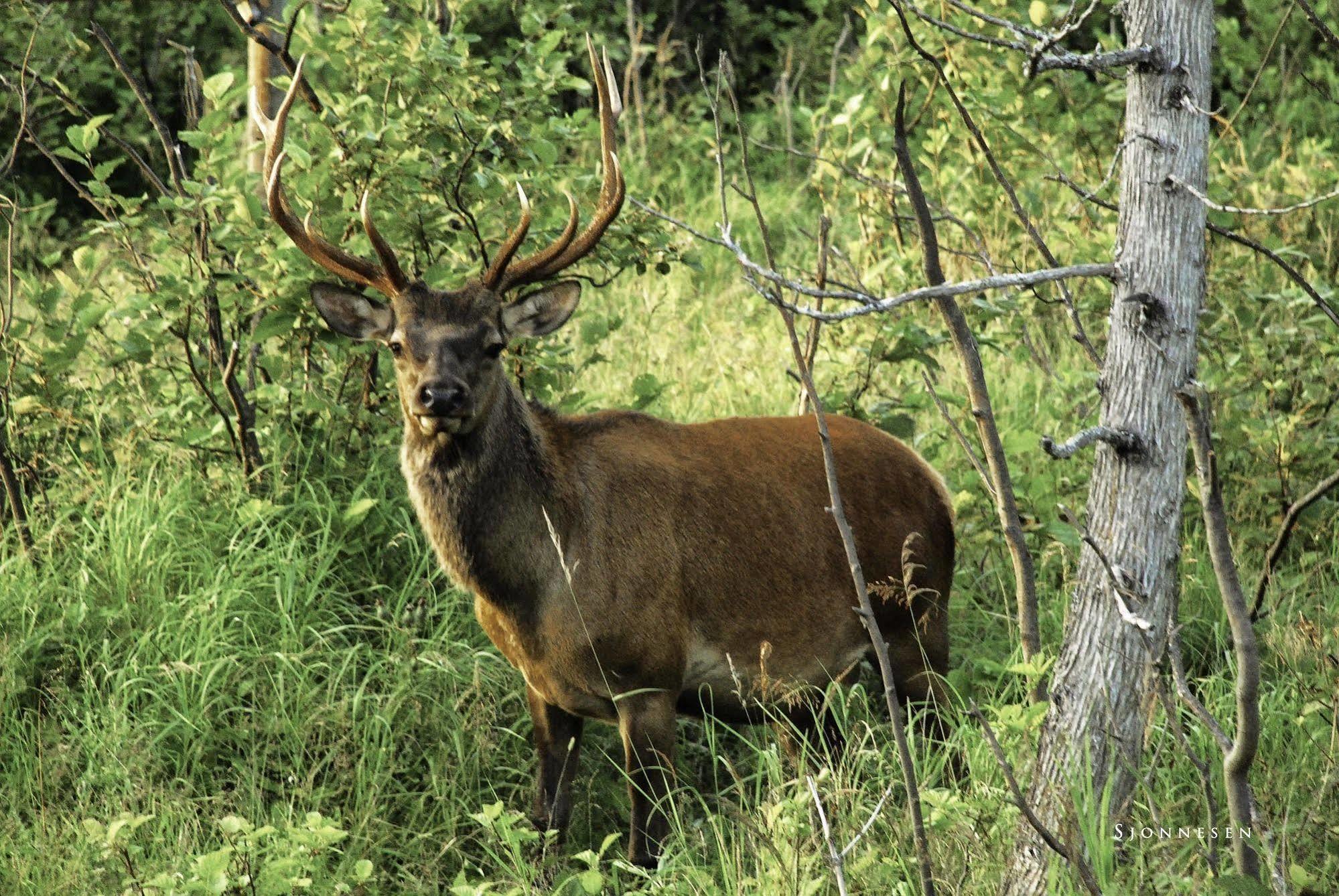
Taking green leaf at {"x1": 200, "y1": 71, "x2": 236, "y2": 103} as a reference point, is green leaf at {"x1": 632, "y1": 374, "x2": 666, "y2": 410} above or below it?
below

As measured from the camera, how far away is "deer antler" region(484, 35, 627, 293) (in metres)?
4.84

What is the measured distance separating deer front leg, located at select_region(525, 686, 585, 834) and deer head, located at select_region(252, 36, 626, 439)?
3.16 ft

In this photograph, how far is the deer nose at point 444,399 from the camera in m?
4.43

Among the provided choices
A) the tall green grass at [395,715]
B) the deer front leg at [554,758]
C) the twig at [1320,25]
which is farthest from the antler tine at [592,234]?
the twig at [1320,25]

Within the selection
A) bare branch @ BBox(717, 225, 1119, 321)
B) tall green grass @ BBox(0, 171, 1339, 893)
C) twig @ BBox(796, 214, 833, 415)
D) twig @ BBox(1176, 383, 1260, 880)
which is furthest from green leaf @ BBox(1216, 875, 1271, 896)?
twig @ BBox(796, 214, 833, 415)

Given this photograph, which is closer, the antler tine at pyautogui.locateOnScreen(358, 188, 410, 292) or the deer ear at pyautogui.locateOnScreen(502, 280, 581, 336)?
the antler tine at pyautogui.locateOnScreen(358, 188, 410, 292)

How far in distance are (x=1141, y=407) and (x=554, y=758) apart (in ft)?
7.73

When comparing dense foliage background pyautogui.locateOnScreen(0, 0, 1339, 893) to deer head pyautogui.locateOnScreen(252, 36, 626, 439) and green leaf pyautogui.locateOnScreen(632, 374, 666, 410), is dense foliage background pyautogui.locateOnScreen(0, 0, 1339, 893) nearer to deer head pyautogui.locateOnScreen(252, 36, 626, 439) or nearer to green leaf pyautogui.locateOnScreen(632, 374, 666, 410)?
green leaf pyautogui.locateOnScreen(632, 374, 666, 410)

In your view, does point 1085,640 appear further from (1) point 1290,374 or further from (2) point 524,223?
(1) point 1290,374

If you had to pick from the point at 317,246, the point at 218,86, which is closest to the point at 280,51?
the point at 218,86

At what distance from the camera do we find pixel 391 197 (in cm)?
546

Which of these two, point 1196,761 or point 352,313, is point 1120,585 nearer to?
point 1196,761

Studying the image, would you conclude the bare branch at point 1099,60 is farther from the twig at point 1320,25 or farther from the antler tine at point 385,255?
the antler tine at point 385,255

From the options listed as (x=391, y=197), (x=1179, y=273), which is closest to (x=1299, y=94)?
(x=391, y=197)
